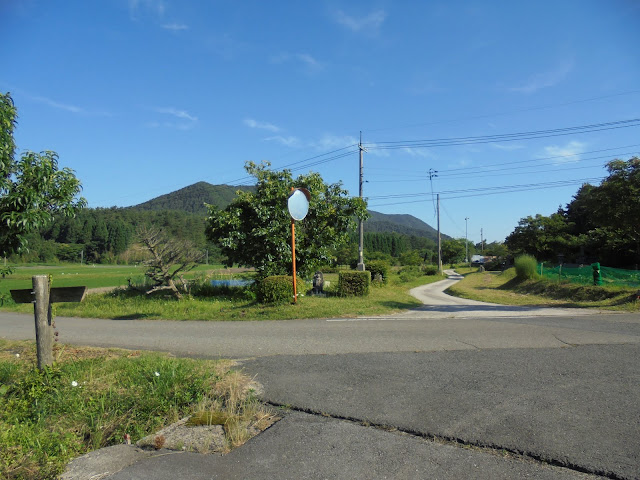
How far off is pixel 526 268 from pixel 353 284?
12.8 meters

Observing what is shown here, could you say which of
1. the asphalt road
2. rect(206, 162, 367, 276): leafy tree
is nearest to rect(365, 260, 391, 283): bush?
rect(206, 162, 367, 276): leafy tree

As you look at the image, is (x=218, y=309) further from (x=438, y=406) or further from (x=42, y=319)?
(x=438, y=406)

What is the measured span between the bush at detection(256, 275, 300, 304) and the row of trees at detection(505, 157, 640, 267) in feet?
33.8

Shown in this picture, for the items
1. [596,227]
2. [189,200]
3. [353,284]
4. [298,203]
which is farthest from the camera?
[189,200]

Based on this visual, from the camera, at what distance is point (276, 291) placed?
Result: 1356 centimetres

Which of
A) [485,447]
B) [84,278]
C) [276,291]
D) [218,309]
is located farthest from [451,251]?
[485,447]

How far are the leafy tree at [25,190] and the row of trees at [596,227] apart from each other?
14923 mm

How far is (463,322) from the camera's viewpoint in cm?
1020

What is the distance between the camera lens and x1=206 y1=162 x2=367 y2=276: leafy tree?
1736 centimetres

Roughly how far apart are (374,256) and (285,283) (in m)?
49.7

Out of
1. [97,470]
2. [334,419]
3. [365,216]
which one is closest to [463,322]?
[334,419]

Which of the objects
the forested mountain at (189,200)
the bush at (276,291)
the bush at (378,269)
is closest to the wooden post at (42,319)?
the bush at (276,291)

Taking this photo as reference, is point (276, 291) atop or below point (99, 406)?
atop

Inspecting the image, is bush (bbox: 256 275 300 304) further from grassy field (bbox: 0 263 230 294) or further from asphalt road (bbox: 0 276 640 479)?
grassy field (bbox: 0 263 230 294)
